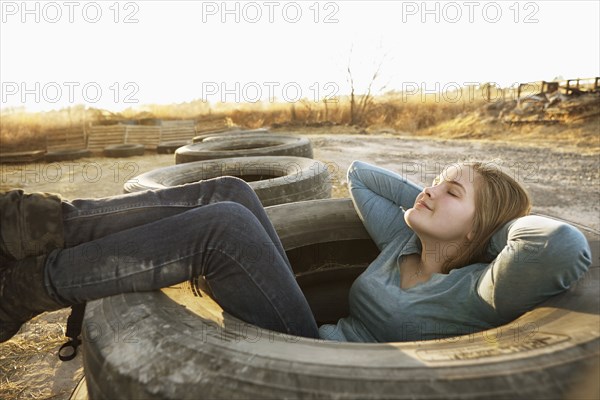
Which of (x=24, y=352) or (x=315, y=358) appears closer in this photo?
(x=315, y=358)

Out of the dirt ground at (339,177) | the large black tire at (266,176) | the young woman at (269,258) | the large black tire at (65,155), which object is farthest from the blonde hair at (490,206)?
Result: the large black tire at (65,155)

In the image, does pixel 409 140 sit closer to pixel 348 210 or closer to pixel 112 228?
pixel 348 210

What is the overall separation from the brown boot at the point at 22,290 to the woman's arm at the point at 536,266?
46.1 inches

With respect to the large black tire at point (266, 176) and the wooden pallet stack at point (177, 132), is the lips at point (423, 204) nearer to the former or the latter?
the large black tire at point (266, 176)

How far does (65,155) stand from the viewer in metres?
10.0

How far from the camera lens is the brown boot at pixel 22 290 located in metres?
1.09

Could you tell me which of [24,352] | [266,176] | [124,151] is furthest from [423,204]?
[124,151]

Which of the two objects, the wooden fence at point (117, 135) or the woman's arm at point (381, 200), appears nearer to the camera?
the woman's arm at point (381, 200)

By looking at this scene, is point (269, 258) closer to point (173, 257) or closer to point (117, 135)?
point (173, 257)

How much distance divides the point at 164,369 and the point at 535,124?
13.6 metres

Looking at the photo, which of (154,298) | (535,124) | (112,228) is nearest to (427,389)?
(154,298)

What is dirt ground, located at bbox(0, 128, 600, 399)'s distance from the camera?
215cm

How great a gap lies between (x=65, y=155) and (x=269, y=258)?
411 inches

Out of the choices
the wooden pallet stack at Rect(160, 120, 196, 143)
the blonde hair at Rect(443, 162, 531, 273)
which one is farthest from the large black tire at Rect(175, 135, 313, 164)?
the wooden pallet stack at Rect(160, 120, 196, 143)
